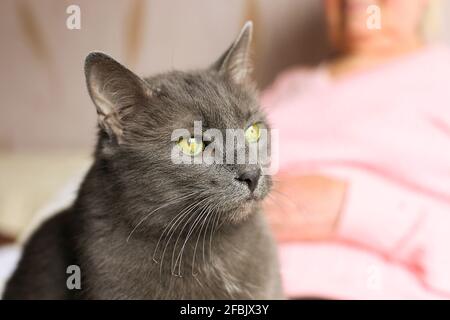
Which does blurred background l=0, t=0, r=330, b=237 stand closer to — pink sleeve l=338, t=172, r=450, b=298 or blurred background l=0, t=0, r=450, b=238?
blurred background l=0, t=0, r=450, b=238

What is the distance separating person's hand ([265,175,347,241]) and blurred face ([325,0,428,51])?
0.51 m

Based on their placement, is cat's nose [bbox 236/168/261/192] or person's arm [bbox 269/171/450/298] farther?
person's arm [bbox 269/171/450/298]

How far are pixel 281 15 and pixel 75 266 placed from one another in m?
1.02

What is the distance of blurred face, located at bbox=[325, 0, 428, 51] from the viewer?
1.45 m

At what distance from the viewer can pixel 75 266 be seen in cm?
88

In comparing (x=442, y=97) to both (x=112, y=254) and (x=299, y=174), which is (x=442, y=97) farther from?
(x=112, y=254)

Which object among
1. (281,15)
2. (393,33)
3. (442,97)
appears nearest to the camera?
(442,97)

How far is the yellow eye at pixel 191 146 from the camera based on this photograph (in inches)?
30.1

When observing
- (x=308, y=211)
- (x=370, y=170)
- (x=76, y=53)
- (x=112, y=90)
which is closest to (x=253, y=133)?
(x=112, y=90)

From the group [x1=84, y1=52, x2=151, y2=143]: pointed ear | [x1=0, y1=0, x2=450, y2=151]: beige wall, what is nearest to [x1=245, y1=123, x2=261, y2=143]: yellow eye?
[x1=84, y1=52, x2=151, y2=143]: pointed ear

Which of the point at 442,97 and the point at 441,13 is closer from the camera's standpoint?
the point at 442,97

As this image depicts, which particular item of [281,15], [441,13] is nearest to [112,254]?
[281,15]

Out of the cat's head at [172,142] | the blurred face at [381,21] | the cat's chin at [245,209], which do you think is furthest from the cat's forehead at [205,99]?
the blurred face at [381,21]

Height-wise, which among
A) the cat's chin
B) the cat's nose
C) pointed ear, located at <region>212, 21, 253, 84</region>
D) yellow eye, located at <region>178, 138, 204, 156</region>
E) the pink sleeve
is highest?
pointed ear, located at <region>212, 21, 253, 84</region>
